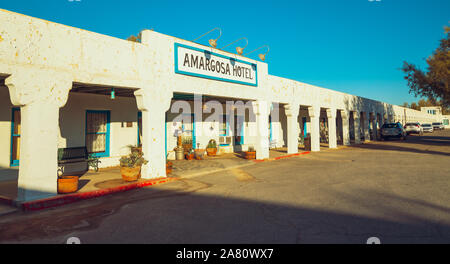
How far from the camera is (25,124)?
623cm

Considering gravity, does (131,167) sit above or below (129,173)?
above

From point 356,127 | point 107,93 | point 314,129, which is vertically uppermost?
point 107,93

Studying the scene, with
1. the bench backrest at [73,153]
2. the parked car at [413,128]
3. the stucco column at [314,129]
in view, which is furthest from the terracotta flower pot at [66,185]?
the parked car at [413,128]

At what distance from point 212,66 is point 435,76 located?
21.1 metres

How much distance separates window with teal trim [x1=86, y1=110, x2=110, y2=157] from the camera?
10984 mm

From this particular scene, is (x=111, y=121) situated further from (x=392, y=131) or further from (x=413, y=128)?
(x=413, y=128)

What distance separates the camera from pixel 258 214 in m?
5.35

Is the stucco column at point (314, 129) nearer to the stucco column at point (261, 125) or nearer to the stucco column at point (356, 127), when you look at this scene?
the stucco column at point (261, 125)

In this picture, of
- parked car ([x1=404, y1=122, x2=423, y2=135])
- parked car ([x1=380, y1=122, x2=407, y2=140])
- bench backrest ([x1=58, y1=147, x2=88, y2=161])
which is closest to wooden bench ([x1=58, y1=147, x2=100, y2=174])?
bench backrest ([x1=58, y1=147, x2=88, y2=161])

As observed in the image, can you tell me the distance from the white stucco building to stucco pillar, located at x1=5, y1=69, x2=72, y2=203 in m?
0.02

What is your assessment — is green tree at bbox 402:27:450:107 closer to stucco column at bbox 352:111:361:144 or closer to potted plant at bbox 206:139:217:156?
stucco column at bbox 352:111:361:144

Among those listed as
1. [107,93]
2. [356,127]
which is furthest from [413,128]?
[107,93]

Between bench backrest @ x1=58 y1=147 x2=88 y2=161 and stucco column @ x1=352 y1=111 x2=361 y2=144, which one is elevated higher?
stucco column @ x1=352 y1=111 x2=361 y2=144

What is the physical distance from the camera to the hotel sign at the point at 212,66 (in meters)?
9.82
